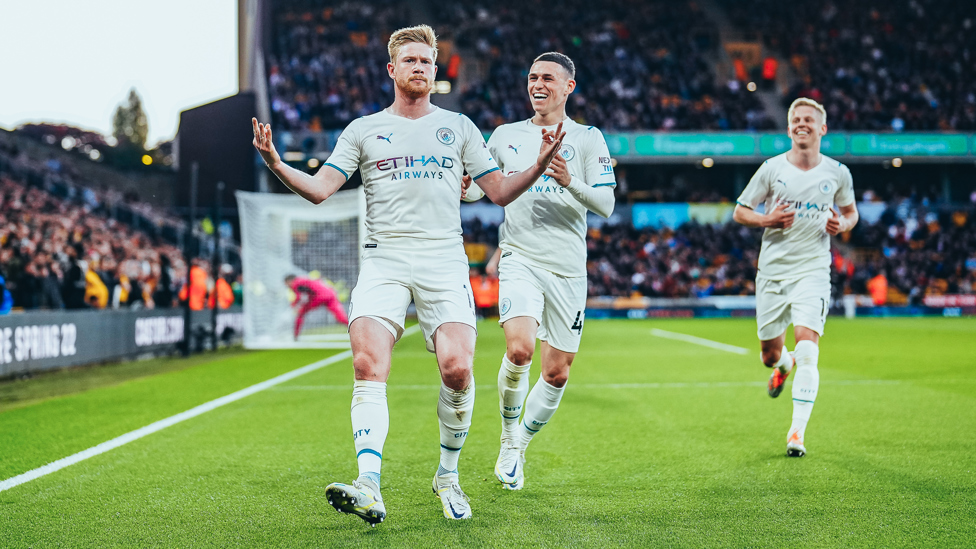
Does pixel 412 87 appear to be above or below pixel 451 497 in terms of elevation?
above

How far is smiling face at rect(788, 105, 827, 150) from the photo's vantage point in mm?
5602

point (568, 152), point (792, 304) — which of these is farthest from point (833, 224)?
point (568, 152)

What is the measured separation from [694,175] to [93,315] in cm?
3074

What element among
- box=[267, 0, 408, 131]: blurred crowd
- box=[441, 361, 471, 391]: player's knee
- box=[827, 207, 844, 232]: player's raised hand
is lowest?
box=[441, 361, 471, 391]: player's knee

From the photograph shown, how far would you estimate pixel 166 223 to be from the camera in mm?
25266

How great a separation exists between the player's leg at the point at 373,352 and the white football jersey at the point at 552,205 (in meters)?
1.12

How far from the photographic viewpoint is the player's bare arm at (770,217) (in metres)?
5.50

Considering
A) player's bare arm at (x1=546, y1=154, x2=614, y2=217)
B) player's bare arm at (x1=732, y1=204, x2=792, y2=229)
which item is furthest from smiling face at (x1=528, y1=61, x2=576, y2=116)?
player's bare arm at (x1=732, y1=204, x2=792, y2=229)

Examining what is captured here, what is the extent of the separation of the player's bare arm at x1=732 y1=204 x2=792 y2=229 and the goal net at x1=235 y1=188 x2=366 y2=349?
9.55 metres

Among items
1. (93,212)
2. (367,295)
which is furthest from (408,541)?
(93,212)

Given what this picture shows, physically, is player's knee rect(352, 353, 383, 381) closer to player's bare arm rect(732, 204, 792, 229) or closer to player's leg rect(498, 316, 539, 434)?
player's leg rect(498, 316, 539, 434)

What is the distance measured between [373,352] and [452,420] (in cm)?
52

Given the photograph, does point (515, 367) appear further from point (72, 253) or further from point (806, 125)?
point (72, 253)

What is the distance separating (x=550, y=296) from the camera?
4.71m
